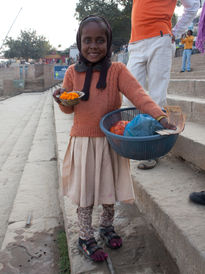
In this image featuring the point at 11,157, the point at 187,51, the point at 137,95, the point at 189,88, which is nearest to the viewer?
the point at 137,95

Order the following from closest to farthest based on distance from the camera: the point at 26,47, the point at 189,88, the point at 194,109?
1. the point at 194,109
2. the point at 189,88
3. the point at 26,47

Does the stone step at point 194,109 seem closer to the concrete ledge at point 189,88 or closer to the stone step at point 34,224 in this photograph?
the concrete ledge at point 189,88

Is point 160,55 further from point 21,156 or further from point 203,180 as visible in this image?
point 21,156

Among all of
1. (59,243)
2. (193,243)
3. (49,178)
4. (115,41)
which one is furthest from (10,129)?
(115,41)

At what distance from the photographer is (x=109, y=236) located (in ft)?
5.52

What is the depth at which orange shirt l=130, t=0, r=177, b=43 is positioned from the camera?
2297mm

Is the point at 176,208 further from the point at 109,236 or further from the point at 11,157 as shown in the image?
the point at 11,157

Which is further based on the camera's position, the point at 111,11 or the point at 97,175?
the point at 111,11

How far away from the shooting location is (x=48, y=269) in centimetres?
171

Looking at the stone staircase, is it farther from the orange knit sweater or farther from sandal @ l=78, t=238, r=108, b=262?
the orange knit sweater

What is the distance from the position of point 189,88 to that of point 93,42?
2.51m

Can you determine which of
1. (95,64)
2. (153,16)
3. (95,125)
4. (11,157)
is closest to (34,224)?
(95,125)

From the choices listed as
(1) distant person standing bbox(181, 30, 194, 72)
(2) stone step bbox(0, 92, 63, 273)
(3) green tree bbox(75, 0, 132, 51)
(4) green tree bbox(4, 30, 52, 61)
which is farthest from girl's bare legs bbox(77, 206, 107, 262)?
(4) green tree bbox(4, 30, 52, 61)

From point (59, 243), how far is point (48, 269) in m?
0.26
